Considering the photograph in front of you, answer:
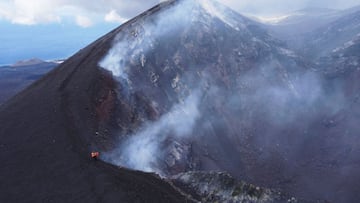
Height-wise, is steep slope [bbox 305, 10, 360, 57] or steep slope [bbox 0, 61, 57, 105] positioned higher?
steep slope [bbox 305, 10, 360, 57]

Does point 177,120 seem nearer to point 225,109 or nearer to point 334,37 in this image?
point 225,109

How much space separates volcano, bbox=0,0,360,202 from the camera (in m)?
26.2

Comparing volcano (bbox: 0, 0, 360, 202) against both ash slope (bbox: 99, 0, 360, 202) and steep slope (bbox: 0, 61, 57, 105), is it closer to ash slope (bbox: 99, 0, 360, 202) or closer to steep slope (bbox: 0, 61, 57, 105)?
ash slope (bbox: 99, 0, 360, 202)

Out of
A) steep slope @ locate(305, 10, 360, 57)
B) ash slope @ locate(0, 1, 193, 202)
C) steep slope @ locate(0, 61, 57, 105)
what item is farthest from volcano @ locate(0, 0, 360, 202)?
steep slope @ locate(0, 61, 57, 105)

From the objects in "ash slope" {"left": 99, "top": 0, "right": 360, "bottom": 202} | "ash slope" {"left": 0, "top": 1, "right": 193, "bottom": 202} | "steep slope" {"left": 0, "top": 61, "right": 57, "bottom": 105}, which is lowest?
"ash slope" {"left": 0, "top": 1, "right": 193, "bottom": 202}

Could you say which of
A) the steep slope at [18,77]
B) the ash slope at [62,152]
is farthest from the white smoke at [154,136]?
the steep slope at [18,77]

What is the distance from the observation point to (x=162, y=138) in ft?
135

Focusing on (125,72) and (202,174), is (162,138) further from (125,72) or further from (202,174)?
(202,174)

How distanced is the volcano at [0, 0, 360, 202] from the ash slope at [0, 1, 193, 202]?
0.35 feet

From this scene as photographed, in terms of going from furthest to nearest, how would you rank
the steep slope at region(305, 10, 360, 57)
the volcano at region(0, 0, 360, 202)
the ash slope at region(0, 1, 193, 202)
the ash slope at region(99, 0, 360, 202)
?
the steep slope at region(305, 10, 360, 57) < the ash slope at region(99, 0, 360, 202) < the volcano at region(0, 0, 360, 202) < the ash slope at region(0, 1, 193, 202)

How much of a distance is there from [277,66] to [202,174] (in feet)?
144

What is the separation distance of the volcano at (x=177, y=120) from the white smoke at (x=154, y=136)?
0.15m

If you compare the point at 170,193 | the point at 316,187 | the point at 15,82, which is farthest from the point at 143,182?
the point at 15,82

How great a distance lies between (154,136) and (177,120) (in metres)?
6.50
